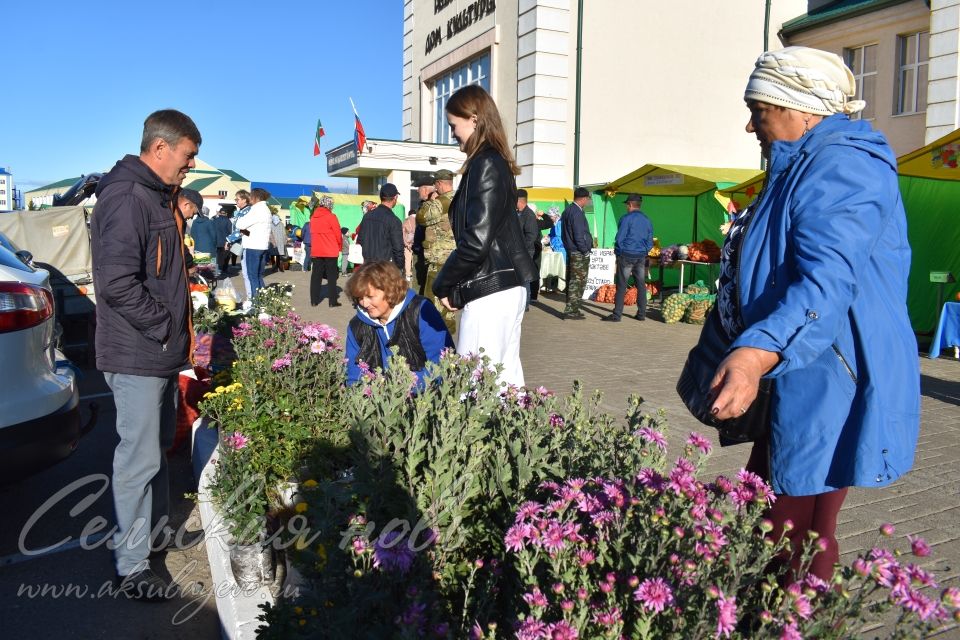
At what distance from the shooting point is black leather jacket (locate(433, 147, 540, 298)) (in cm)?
360

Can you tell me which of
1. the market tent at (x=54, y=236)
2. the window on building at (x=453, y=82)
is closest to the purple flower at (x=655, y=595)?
the market tent at (x=54, y=236)

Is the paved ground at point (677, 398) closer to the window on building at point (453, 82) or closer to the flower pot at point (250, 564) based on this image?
the flower pot at point (250, 564)

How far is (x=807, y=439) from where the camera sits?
1919 mm

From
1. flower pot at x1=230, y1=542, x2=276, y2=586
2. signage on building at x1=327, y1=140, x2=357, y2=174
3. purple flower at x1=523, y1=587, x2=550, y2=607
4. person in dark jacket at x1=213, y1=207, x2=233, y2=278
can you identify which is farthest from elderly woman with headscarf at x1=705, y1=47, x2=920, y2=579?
signage on building at x1=327, y1=140, x2=357, y2=174

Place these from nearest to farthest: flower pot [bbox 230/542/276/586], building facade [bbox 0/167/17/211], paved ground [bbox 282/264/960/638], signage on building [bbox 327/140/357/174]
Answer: flower pot [bbox 230/542/276/586], paved ground [bbox 282/264/960/638], signage on building [bbox 327/140/357/174], building facade [bbox 0/167/17/211]

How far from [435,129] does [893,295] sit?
25679 mm

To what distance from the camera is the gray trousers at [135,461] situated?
3.33 m

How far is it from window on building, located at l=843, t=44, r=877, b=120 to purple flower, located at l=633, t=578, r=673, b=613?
18.8 m

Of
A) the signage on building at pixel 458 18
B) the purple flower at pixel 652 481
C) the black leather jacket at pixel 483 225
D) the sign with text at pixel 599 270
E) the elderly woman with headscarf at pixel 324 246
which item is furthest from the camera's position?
the signage on building at pixel 458 18

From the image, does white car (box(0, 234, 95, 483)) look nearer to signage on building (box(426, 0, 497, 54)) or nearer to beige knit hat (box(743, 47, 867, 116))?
beige knit hat (box(743, 47, 867, 116))

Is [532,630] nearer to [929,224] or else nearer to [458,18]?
[929,224]

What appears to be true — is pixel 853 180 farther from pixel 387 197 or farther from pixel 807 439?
pixel 387 197

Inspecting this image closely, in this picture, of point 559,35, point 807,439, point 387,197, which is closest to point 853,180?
point 807,439

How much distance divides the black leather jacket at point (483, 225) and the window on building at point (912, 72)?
53.8 feet
